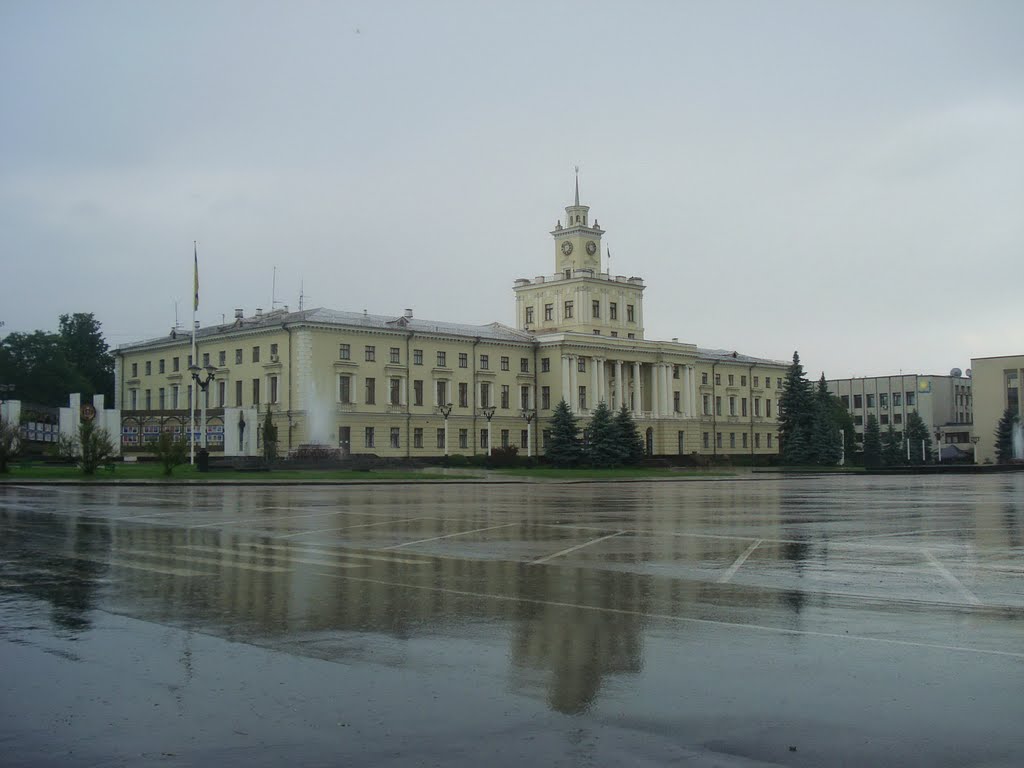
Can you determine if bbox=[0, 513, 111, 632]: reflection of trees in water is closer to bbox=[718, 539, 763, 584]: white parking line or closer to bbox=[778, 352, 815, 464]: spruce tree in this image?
bbox=[718, 539, 763, 584]: white parking line

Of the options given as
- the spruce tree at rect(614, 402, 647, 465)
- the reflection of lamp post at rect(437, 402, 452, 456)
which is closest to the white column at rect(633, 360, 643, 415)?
the spruce tree at rect(614, 402, 647, 465)

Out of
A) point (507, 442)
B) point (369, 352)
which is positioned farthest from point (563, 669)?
point (507, 442)

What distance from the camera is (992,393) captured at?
433 ft

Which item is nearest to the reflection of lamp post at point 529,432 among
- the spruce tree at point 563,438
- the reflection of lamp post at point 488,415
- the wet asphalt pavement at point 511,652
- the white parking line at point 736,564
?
the reflection of lamp post at point 488,415

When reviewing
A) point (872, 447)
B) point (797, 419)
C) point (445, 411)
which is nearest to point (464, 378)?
point (445, 411)

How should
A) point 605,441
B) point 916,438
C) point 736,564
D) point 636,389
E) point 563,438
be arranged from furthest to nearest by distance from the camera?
point 916,438, point 636,389, point 563,438, point 605,441, point 736,564

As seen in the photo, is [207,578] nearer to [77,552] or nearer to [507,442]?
[77,552]

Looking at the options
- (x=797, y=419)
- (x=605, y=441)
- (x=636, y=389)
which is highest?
(x=636, y=389)

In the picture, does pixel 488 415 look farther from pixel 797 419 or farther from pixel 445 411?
pixel 797 419

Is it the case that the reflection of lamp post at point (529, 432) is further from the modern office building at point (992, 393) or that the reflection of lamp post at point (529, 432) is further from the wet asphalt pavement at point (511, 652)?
the wet asphalt pavement at point (511, 652)

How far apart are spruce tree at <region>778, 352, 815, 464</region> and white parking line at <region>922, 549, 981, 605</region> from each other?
254ft

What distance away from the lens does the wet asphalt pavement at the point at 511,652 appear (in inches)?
239

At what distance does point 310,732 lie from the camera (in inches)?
247

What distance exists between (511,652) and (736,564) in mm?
7062
